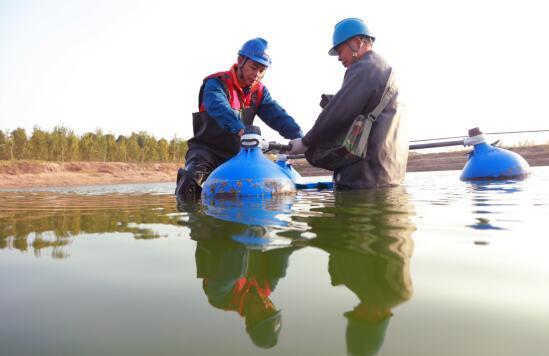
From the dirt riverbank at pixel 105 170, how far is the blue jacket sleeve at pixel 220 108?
1974 centimetres

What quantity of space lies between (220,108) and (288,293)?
3399 millimetres

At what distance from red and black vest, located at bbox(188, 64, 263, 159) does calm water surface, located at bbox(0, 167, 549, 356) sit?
317 centimetres

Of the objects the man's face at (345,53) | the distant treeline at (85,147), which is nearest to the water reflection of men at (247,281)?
the man's face at (345,53)

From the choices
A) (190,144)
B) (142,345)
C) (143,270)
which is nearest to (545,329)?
(142,345)

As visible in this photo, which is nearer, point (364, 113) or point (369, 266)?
point (369, 266)

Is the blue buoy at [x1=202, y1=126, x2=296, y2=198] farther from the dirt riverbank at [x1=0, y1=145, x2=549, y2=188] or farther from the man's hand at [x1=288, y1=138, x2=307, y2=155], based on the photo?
the dirt riverbank at [x1=0, y1=145, x2=549, y2=188]

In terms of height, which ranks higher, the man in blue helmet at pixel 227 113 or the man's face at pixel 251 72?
the man's face at pixel 251 72

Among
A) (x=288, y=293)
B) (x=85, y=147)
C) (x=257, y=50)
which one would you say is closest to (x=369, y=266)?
(x=288, y=293)

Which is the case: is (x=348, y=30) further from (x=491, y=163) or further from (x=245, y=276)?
(x=245, y=276)

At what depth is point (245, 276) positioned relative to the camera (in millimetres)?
835

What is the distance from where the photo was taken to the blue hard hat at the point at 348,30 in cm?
351

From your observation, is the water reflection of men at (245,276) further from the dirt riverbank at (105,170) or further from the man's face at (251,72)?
the dirt riverbank at (105,170)

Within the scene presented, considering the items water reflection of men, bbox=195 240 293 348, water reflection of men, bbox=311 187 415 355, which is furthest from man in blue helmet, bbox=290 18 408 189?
water reflection of men, bbox=195 240 293 348

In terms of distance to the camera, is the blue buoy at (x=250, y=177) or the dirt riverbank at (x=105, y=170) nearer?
the blue buoy at (x=250, y=177)
